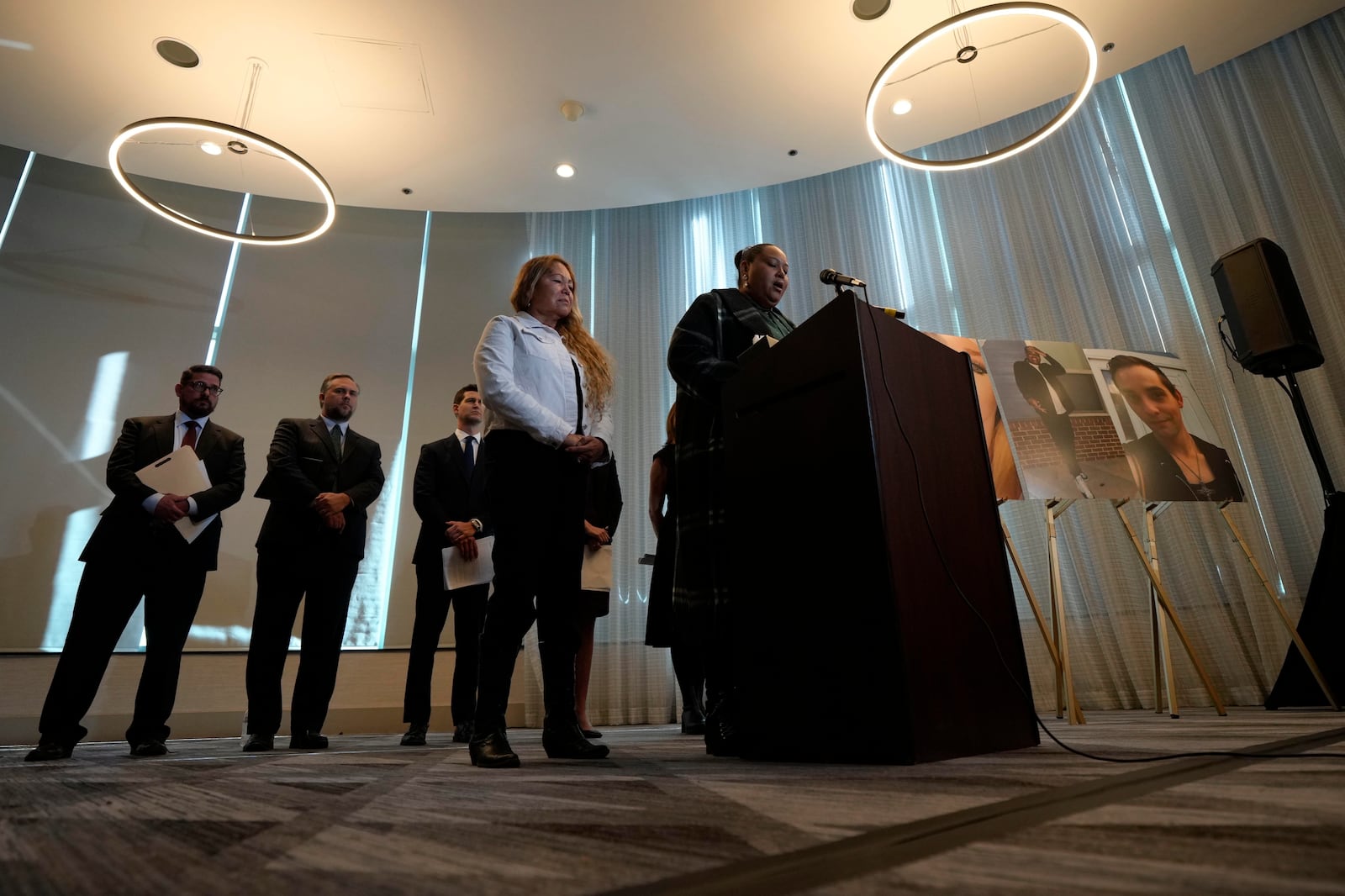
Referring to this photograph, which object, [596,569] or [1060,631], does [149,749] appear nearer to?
[596,569]

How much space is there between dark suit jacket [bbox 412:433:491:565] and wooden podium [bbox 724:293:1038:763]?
5.78ft

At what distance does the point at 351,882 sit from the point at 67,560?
16.6 ft

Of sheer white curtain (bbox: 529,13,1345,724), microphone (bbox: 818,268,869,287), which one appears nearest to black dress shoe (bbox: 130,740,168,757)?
microphone (bbox: 818,268,869,287)

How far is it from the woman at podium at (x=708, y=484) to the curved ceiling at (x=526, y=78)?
2944 mm

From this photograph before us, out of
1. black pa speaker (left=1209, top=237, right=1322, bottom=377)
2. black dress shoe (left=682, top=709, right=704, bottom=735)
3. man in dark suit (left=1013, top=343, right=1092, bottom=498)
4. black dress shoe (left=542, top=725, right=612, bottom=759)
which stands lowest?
black dress shoe (left=682, top=709, right=704, bottom=735)

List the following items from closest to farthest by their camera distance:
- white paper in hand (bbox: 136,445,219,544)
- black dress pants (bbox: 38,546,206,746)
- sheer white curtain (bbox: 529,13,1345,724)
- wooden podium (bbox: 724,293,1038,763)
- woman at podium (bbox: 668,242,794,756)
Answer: wooden podium (bbox: 724,293,1038,763)
woman at podium (bbox: 668,242,794,756)
black dress pants (bbox: 38,546,206,746)
white paper in hand (bbox: 136,445,219,544)
sheer white curtain (bbox: 529,13,1345,724)

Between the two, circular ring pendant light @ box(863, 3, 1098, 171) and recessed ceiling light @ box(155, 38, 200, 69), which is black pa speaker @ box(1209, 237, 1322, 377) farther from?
recessed ceiling light @ box(155, 38, 200, 69)

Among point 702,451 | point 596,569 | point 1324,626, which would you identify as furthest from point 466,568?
point 1324,626

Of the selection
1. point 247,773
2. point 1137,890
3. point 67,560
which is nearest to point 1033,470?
point 1137,890

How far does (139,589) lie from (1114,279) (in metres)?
4.86

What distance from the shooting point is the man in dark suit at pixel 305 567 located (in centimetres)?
243

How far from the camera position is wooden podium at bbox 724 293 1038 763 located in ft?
3.67

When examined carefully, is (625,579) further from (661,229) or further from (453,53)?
(453,53)

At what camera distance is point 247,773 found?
131 centimetres
